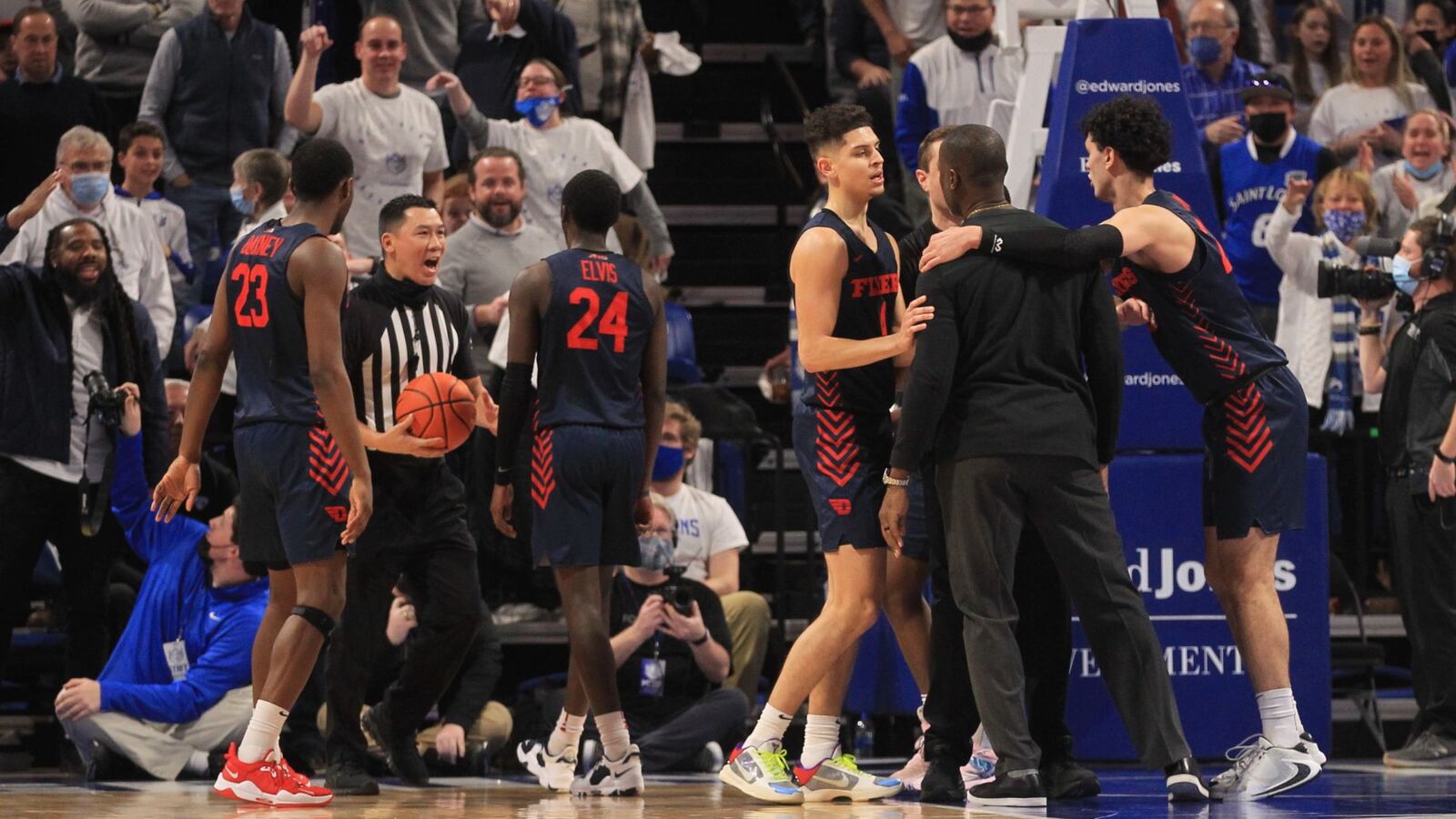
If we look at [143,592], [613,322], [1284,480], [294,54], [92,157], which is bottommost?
[143,592]

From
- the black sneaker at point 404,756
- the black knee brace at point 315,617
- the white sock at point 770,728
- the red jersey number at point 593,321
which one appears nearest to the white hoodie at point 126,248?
the black sneaker at point 404,756

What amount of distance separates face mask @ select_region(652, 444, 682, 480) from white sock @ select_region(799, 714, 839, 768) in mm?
2861

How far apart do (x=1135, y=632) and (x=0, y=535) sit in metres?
5.21

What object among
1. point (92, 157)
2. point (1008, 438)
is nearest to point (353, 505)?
point (1008, 438)

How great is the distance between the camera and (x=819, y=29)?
1391 cm

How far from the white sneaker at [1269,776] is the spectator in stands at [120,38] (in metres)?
8.09

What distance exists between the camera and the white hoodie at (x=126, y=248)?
9.53m

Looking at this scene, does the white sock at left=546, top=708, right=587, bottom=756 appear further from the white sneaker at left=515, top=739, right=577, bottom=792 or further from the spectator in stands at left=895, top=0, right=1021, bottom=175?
the spectator in stands at left=895, top=0, right=1021, bottom=175

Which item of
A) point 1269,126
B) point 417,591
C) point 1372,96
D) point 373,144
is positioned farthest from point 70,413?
point 1372,96

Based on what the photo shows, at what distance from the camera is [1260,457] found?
667cm

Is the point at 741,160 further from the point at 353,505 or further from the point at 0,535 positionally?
the point at 353,505

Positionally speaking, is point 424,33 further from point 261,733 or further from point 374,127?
point 261,733

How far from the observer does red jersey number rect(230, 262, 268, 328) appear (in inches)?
259

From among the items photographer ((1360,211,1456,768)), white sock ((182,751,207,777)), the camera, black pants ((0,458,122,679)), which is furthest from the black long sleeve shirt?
black pants ((0,458,122,679))
